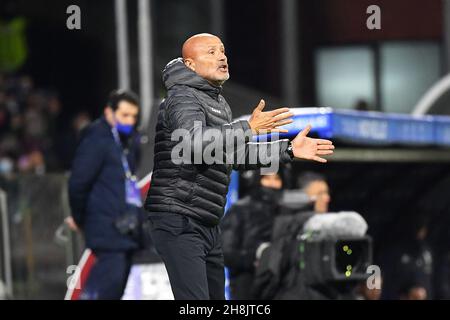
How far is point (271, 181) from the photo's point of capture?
9633 mm

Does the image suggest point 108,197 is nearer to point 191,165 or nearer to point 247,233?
point 247,233

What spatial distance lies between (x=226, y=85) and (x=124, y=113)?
8087 millimetres

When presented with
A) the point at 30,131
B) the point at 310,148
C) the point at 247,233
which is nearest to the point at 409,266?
the point at 247,233

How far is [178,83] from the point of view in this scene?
668cm

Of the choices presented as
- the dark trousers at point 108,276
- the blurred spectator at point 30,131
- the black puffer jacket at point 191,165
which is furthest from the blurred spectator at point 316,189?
the blurred spectator at point 30,131

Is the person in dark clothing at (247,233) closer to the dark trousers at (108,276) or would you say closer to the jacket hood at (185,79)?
the dark trousers at (108,276)

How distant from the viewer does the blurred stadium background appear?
12.8 m

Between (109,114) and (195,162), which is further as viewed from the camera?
(109,114)

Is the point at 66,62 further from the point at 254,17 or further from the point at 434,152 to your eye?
the point at 434,152

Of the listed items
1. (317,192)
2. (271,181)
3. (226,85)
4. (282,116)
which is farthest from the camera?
(226,85)

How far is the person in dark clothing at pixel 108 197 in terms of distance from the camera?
9500 mm

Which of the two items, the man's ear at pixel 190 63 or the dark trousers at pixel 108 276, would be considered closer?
the man's ear at pixel 190 63

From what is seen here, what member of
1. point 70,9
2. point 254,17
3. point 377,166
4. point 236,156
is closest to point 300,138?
point 236,156

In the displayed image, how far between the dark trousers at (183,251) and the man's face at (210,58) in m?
0.69
